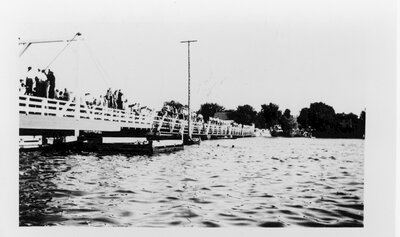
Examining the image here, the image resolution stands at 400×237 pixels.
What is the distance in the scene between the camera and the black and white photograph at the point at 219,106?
8.98ft

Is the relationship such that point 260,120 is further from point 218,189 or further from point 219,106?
point 218,189

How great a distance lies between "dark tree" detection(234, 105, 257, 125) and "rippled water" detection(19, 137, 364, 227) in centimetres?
11

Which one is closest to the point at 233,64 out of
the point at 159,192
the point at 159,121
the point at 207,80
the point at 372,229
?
the point at 207,80

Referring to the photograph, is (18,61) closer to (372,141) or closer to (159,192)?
(159,192)

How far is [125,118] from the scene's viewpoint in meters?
2.95

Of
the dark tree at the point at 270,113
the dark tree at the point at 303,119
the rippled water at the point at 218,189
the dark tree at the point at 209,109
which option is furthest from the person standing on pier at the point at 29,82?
the dark tree at the point at 303,119

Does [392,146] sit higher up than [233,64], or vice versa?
[233,64]

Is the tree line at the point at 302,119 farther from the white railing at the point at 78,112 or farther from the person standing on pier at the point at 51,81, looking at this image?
the person standing on pier at the point at 51,81

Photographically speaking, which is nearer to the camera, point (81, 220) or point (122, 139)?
point (81, 220)

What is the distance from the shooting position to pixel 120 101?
289 cm

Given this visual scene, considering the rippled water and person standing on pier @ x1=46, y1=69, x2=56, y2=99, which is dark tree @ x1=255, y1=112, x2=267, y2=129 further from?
person standing on pier @ x1=46, y1=69, x2=56, y2=99

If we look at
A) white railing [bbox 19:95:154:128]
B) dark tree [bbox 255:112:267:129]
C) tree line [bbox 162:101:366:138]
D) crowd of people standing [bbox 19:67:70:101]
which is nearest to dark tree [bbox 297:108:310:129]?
tree line [bbox 162:101:366:138]

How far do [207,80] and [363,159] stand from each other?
2.61ft

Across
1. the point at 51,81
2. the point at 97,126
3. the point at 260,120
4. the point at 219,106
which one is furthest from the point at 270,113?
the point at 51,81
